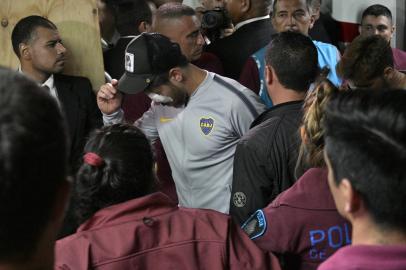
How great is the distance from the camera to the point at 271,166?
2178mm

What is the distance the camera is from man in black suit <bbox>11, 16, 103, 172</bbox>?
3.16 meters

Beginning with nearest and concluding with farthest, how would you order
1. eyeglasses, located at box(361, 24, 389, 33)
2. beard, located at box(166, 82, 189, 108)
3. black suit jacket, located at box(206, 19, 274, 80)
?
beard, located at box(166, 82, 189, 108) < black suit jacket, located at box(206, 19, 274, 80) < eyeglasses, located at box(361, 24, 389, 33)

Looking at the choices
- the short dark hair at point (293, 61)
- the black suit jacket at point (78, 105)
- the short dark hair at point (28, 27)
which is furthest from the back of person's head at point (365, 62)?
the short dark hair at point (28, 27)

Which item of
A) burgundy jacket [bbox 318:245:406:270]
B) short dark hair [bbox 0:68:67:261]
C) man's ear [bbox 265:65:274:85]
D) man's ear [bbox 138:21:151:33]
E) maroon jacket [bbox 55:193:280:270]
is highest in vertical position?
short dark hair [bbox 0:68:67:261]

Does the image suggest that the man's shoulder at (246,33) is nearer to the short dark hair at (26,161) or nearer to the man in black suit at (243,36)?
the man in black suit at (243,36)

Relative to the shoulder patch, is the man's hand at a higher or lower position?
higher

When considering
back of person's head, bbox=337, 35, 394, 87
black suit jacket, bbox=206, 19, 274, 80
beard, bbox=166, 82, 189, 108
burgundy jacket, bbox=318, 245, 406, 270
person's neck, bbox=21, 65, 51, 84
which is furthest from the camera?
black suit jacket, bbox=206, 19, 274, 80

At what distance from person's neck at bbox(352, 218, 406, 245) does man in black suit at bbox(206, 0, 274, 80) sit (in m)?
2.48

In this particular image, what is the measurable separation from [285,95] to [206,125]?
16.3 inches

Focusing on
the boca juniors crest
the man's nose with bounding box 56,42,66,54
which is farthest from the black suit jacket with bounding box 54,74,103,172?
the boca juniors crest

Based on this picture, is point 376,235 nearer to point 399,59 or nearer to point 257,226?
point 257,226

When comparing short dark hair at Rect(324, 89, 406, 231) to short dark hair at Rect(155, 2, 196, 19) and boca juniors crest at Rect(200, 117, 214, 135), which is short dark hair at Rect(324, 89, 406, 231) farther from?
short dark hair at Rect(155, 2, 196, 19)

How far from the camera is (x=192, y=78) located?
2717mm

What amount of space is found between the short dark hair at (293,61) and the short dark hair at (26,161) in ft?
5.53
